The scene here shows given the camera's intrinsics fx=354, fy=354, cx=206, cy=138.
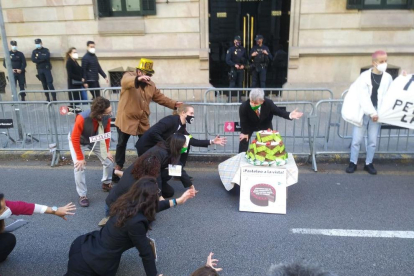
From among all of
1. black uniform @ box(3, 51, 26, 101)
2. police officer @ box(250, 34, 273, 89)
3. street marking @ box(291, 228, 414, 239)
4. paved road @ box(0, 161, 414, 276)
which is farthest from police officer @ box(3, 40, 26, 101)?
street marking @ box(291, 228, 414, 239)

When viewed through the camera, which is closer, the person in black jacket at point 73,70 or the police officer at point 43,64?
the person in black jacket at point 73,70

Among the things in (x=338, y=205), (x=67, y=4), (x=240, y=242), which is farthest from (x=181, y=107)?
(x=67, y=4)

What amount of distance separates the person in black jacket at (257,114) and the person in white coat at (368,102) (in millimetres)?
985

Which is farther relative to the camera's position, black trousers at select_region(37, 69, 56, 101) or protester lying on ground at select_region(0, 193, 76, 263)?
black trousers at select_region(37, 69, 56, 101)

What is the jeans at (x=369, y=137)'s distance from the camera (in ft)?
18.0

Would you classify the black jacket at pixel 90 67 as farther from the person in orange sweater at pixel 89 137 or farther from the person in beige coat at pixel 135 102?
the person in orange sweater at pixel 89 137

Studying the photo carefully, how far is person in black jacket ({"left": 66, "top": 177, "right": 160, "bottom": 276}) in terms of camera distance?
9.72ft

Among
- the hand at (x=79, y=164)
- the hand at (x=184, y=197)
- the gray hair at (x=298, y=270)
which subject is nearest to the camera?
the gray hair at (x=298, y=270)

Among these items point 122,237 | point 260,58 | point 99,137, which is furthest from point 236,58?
point 122,237

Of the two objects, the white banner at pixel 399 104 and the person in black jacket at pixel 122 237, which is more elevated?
the white banner at pixel 399 104

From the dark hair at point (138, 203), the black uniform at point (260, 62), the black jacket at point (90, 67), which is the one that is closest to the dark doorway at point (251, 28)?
the black uniform at point (260, 62)

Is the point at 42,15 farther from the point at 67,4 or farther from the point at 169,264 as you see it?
the point at 169,264

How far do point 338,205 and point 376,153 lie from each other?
6.54 feet

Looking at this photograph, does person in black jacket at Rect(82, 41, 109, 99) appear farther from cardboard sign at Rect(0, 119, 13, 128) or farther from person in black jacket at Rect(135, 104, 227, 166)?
person in black jacket at Rect(135, 104, 227, 166)
